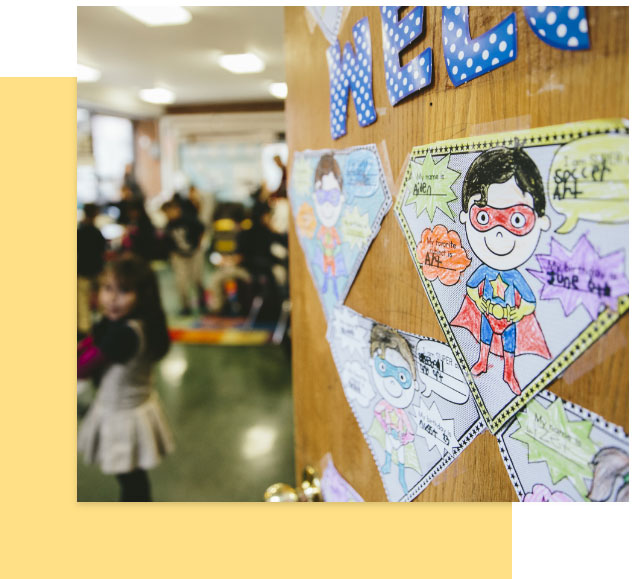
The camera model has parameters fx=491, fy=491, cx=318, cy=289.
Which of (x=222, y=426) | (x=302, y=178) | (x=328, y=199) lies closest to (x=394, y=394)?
→ (x=328, y=199)

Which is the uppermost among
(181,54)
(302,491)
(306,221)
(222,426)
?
(181,54)

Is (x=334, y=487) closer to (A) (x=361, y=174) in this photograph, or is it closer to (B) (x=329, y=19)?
(A) (x=361, y=174)

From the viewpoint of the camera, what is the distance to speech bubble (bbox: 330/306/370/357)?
2.81 feet

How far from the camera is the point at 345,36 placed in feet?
2.65

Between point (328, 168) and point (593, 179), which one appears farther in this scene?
point (328, 168)

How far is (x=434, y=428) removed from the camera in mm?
711

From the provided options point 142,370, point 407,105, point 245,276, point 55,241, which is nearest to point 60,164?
point 55,241

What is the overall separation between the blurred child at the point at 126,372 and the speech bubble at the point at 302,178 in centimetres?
113

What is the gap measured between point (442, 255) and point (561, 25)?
0.92 feet

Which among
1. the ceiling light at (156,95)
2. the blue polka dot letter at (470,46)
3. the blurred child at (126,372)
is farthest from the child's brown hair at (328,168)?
the ceiling light at (156,95)

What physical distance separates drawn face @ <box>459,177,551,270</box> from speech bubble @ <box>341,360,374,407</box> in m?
0.36

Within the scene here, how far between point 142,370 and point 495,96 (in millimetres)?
1827

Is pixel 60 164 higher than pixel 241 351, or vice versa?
pixel 60 164
